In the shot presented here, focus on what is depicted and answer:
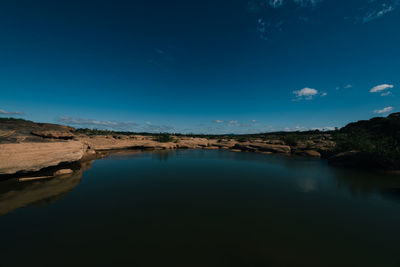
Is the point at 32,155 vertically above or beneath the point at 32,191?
above

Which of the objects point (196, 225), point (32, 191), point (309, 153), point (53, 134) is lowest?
point (196, 225)

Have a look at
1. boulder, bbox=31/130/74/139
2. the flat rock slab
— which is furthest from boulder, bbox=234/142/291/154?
boulder, bbox=31/130/74/139

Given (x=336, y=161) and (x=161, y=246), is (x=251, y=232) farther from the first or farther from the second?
(x=336, y=161)

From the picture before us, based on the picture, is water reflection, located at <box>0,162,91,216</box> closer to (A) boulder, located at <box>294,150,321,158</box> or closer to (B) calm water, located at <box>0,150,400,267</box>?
(B) calm water, located at <box>0,150,400,267</box>

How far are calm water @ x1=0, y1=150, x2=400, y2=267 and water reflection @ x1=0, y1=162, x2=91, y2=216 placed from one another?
0.15 ft

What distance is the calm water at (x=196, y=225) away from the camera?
3467mm

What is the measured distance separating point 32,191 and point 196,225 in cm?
891

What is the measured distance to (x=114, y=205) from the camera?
5.93m

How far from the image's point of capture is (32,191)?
23.3 feet

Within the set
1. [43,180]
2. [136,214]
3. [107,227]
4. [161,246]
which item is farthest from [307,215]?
[43,180]

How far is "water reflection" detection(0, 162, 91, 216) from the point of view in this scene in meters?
5.90

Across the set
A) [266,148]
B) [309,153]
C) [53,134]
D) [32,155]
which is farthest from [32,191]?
[309,153]

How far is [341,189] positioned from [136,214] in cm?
1116

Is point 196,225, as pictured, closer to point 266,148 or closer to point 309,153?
point 266,148
